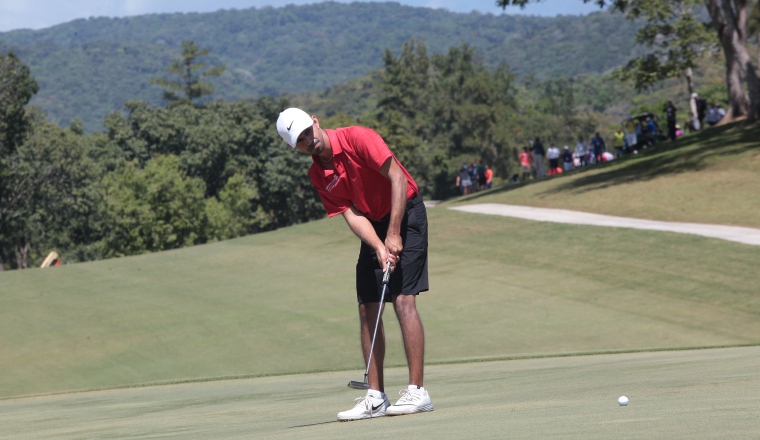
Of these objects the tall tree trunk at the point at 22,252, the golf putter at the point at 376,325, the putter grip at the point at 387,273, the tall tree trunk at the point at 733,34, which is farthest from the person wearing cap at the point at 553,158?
the putter grip at the point at 387,273

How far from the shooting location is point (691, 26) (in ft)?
156

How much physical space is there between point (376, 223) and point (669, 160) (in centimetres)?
2973

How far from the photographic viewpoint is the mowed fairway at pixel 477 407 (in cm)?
462

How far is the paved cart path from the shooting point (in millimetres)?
A: 21867

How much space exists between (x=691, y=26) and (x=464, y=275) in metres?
32.5

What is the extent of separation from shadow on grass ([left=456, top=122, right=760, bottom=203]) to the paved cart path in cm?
362

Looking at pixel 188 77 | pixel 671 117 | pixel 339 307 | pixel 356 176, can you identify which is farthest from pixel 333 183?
pixel 188 77

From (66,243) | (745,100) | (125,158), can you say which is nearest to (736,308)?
(745,100)

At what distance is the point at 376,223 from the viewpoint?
6703 mm

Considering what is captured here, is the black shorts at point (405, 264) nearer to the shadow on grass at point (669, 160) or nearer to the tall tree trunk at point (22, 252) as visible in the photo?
the shadow on grass at point (669, 160)

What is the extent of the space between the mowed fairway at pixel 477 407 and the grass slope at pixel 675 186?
646 inches

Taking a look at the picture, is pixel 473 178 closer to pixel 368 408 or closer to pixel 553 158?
pixel 553 158

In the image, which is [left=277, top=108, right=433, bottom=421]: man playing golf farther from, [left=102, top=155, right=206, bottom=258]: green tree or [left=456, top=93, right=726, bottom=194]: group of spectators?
[left=102, top=155, right=206, bottom=258]: green tree

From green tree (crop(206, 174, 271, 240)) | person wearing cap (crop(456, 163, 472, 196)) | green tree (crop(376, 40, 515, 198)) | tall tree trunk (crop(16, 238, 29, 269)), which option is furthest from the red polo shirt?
green tree (crop(376, 40, 515, 198))
